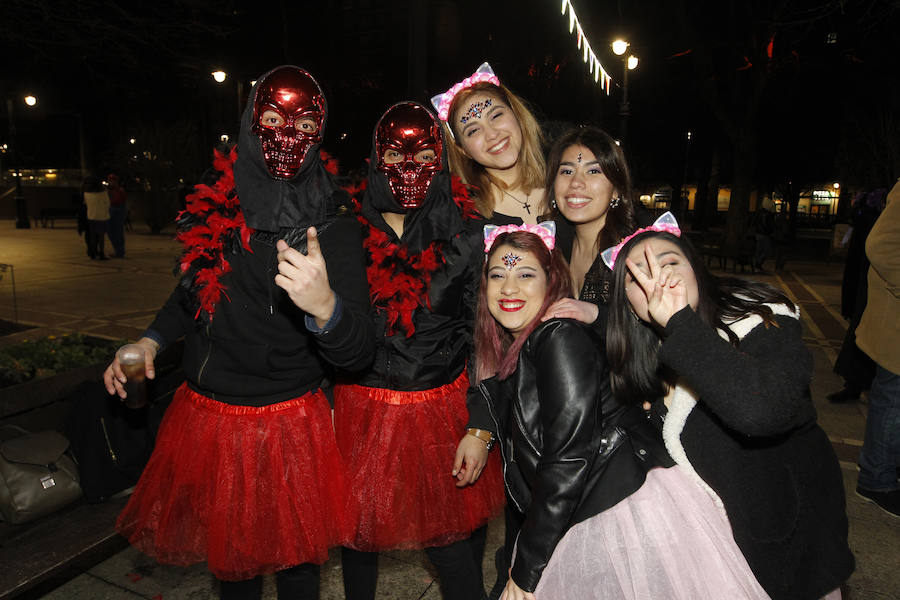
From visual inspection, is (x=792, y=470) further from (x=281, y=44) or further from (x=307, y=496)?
(x=281, y=44)

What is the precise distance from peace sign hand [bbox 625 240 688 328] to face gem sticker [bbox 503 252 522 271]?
1.72 feet

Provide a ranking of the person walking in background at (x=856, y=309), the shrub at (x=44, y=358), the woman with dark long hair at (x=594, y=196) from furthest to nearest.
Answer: the person walking in background at (x=856, y=309)
the shrub at (x=44, y=358)
the woman with dark long hair at (x=594, y=196)

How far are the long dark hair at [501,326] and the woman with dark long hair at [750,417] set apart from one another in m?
0.37

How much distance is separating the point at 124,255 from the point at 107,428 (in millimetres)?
12499

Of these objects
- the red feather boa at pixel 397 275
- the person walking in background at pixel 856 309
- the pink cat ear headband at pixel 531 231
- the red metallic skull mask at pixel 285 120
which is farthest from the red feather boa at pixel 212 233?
the person walking in background at pixel 856 309

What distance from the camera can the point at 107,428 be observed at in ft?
11.3

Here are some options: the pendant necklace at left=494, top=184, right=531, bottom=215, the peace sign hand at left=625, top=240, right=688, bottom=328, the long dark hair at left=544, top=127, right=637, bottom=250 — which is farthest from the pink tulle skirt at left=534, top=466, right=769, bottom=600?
the pendant necklace at left=494, top=184, right=531, bottom=215

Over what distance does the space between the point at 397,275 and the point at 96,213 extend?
13110 mm

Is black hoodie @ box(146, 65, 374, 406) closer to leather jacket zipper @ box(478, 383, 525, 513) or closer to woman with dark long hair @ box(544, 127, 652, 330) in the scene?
leather jacket zipper @ box(478, 383, 525, 513)

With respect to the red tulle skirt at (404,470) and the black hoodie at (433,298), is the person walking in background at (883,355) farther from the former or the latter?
the red tulle skirt at (404,470)

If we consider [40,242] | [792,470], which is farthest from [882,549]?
[40,242]

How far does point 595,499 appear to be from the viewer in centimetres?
180

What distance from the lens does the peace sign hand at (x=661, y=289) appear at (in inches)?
63.2

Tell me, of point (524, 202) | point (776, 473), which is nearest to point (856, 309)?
point (524, 202)
